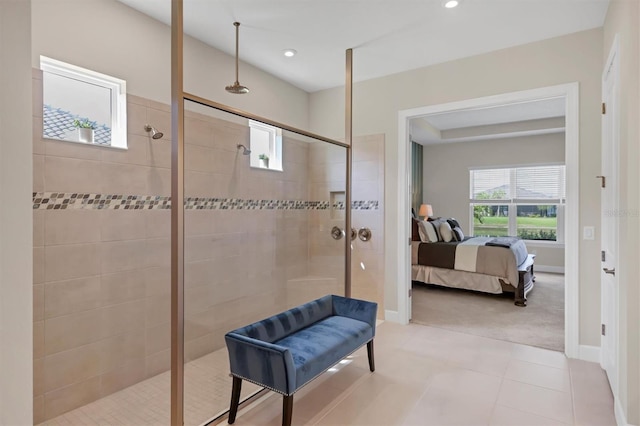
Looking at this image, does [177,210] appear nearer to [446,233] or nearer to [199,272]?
[199,272]

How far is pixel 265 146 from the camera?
253 centimetres

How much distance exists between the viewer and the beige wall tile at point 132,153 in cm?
243

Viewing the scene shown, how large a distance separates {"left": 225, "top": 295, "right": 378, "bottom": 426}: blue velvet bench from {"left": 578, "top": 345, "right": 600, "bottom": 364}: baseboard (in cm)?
176

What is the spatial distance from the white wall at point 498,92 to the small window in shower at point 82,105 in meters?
2.10

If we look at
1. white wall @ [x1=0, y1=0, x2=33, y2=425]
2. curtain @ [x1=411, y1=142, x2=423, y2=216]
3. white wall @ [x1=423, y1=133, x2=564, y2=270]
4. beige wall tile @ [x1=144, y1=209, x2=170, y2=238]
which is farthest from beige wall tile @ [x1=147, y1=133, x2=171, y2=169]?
white wall @ [x1=423, y1=133, x2=564, y2=270]

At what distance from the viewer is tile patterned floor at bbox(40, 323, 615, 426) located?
213 cm

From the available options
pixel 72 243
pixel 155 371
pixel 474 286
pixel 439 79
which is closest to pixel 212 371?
pixel 155 371

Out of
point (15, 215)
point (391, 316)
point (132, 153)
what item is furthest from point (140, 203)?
point (391, 316)

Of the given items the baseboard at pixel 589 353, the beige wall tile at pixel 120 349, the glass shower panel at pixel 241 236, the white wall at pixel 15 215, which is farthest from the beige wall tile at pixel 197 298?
the baseboard at pixel 589 353

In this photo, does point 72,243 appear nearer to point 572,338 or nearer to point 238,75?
point 238,75

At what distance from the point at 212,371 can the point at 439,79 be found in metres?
3.27

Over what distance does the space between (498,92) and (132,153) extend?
123 inches

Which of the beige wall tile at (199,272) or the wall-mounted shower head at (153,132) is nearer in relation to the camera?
the beige wall tile at (199,272)

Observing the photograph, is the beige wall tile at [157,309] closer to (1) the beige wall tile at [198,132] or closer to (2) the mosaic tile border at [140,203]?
(2) the mosaic tile border at [140,203]
